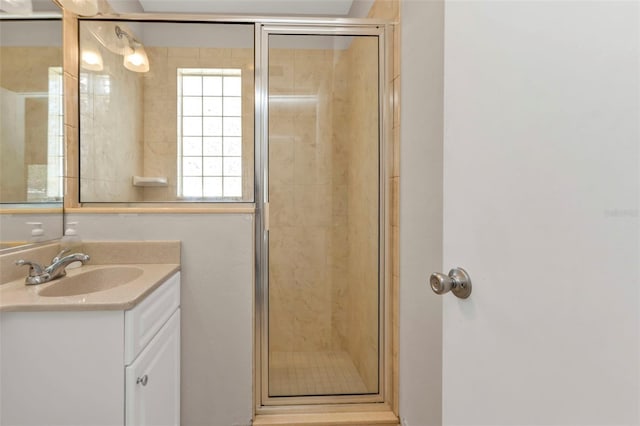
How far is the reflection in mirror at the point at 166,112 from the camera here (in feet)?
5.95

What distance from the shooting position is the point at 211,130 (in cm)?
192

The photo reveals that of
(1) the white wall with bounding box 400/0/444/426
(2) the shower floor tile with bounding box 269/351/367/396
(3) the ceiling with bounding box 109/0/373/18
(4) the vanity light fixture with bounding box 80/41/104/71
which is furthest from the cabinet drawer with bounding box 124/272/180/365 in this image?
(3) the ceiling with bounding box 109/0/373/18

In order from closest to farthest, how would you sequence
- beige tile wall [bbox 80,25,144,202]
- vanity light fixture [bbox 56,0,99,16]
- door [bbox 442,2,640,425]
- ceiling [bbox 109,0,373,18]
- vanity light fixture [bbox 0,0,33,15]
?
1. door [bbox 442,2,640,425]
2. vanity light fixture [bbox 0,0,33,15]
3. vanity light fixture [bbox 56,0,99,16]
4. beige tile wall [bbox 80,25,144,202]
5. ceiling [bbox 109,0,373,18]

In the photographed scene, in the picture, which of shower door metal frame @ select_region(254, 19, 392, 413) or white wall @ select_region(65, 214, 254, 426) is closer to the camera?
white wall @ select_region(65, 214, 254, 426)

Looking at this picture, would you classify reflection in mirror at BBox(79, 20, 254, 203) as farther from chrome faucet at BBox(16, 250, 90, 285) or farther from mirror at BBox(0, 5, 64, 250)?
chrome faucet at BBox(16, 250, 90, 285)

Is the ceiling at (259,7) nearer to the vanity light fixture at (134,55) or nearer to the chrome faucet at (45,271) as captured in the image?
the vanity light fixture at (134,55)

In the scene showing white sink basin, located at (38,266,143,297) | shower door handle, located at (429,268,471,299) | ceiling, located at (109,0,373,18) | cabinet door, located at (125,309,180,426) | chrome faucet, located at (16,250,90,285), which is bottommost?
cabinet door, located at (125,309,180,426)

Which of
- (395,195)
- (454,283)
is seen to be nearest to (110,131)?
(395,195)

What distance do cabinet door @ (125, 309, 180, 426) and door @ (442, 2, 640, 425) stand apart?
0.98 meters

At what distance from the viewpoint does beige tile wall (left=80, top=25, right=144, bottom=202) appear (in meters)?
1.80

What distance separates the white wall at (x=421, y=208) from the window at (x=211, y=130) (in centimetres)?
90

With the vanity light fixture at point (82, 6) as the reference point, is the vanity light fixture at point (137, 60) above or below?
below

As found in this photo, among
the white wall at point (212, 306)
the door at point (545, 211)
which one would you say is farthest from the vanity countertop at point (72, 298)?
the door at point (545, 211)

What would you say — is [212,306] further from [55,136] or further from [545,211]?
[545,211]
